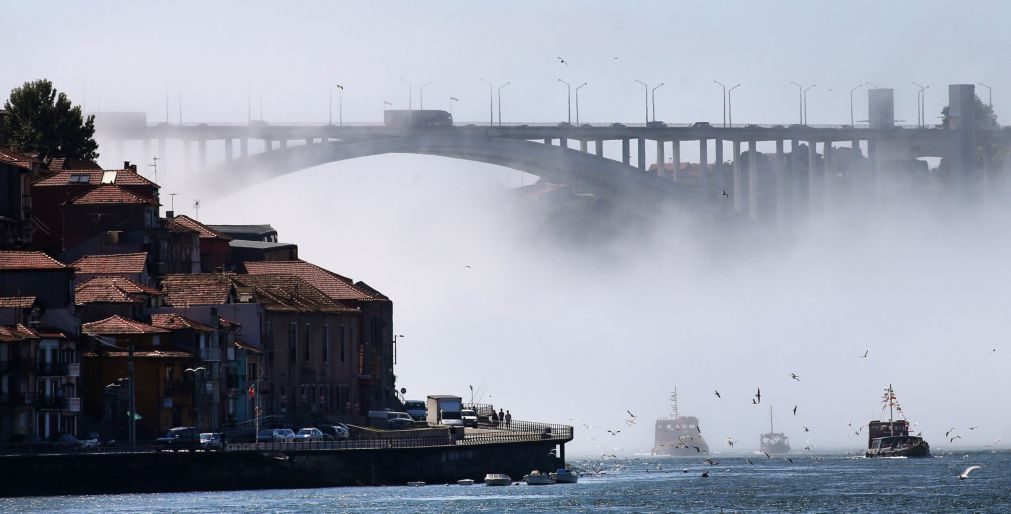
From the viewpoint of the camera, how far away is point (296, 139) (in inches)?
6762

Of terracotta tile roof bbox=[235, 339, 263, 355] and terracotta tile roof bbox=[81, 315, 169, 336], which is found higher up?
terracotta tile roof bbox=[81, 315, 169, 336]

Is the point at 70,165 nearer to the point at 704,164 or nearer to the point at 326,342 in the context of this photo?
the point at 326,342

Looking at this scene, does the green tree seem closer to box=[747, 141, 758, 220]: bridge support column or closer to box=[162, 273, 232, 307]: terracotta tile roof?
box=[162, 273, 232, 307]: terracotta tile roof

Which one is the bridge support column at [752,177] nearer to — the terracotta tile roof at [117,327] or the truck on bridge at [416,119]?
the truck on bridge at [416,119]

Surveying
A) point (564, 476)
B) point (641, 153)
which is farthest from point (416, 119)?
point (564, 476)

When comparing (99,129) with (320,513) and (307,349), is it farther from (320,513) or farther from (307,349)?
(320,513)

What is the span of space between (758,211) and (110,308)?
84.6 metres

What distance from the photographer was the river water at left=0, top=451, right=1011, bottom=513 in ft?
306

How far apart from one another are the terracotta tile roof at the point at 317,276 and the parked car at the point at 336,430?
19.9 m

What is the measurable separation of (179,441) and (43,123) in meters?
53.4

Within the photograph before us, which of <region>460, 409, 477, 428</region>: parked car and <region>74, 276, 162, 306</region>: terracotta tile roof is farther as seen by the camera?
<region>460, 409, 477, 428</region>: parked car

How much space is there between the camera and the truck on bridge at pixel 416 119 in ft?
595

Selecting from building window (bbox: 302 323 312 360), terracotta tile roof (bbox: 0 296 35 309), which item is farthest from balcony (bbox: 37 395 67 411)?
building window (bbox: 302 323 312 360)

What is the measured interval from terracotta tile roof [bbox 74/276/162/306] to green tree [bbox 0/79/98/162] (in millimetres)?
30493
